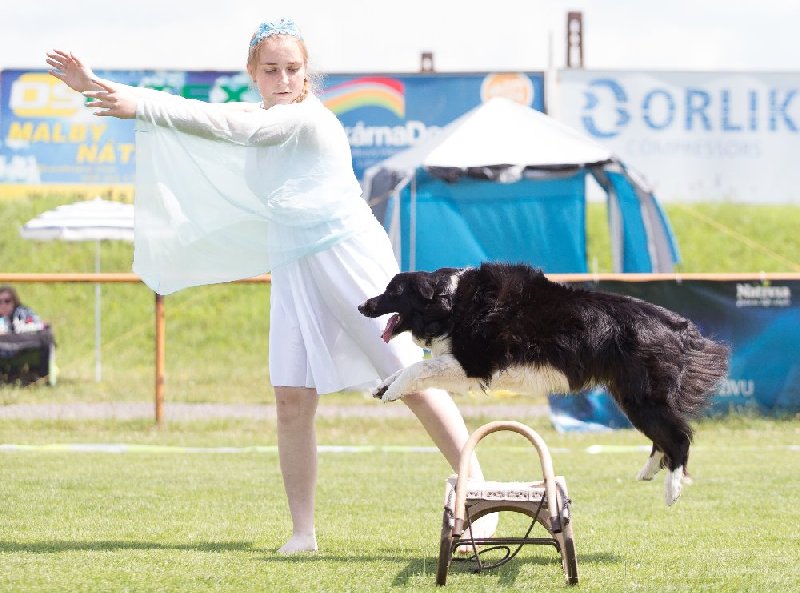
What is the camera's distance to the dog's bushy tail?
4875 millimetres

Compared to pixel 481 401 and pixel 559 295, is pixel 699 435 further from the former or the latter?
pixel 559 295

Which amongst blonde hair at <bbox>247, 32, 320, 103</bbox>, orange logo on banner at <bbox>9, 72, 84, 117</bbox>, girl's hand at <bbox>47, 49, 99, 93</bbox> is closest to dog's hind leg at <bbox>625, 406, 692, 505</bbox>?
blonde hair at <bbox>247, 32, 320, 103</bbox>

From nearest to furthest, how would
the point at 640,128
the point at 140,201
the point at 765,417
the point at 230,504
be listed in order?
the point at 140,201 < the point at 230,504 < the point at 765,417 < the point at 640,128

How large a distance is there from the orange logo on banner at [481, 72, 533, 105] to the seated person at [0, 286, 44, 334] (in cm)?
860

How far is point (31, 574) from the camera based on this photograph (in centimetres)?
454

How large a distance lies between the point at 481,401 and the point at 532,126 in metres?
5.23

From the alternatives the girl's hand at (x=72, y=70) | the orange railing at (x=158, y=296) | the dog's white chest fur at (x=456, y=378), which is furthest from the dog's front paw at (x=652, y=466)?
the orange railing at (x=158, y=296)

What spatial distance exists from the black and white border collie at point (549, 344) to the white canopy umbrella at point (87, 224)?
11.9 m

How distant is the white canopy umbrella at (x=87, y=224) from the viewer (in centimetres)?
1638

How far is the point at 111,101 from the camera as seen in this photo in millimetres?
4730

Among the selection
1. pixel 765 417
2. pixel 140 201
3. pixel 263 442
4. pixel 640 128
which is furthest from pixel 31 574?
pixel 640 128

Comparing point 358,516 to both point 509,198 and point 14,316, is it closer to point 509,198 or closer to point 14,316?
point 14,316

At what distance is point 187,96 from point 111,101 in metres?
15.5

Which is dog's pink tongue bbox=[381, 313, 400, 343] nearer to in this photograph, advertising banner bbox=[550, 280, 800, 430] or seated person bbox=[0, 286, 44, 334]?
advertising banner bbox=[550, 280, 800, 430]
